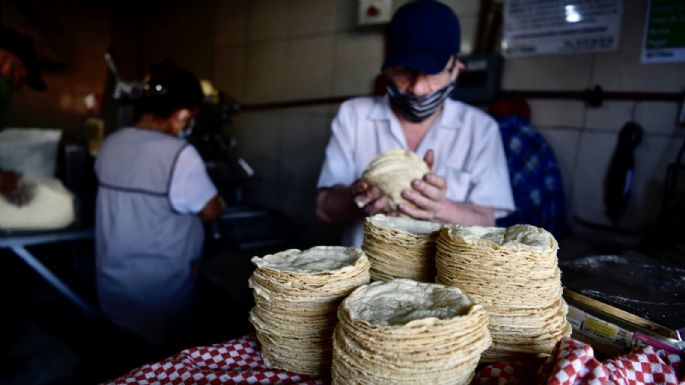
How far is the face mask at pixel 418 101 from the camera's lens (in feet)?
6.56

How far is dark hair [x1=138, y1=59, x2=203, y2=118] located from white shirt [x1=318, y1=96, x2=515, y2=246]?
1107 millimetres

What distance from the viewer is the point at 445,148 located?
227cm

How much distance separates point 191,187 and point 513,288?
2257 mm

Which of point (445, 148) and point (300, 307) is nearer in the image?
point (300, 307)

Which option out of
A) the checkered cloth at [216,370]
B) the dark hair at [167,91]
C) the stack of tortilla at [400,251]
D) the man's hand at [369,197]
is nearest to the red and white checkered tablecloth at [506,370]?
the checkered cloth at [216,370]

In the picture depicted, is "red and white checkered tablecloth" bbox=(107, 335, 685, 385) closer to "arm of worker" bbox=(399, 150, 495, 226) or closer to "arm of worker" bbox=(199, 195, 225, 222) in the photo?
"arm of worker" bbox=(399, 150, 495, 226)

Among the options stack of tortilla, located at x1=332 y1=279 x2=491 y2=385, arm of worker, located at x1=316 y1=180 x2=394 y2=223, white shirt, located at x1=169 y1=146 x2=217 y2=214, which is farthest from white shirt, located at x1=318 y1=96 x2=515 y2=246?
stack of tortilla, located at x1=332 y1=279 x2=491 y2=385

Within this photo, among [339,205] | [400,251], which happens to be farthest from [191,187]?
[400,251]

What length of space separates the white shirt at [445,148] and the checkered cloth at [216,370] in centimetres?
115

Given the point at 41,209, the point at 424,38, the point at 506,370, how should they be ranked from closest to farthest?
the point at 506,370, the point at 424,38, the point at 41,209

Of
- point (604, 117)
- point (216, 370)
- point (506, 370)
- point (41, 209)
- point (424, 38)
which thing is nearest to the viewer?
point (506, 370)

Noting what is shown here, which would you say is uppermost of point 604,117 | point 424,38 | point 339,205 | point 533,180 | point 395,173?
point 424,38

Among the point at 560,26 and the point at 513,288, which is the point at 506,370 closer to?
the point at 513,288

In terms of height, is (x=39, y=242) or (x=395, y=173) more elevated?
(x=395, y=173)
